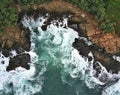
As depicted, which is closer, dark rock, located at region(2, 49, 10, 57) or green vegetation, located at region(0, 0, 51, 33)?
green vegetation, located at region(0, 0, 51, 33)

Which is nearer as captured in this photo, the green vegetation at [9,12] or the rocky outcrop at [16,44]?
the green vegetation at [9,12]

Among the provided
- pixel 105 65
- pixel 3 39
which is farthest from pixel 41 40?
pixel 105 65

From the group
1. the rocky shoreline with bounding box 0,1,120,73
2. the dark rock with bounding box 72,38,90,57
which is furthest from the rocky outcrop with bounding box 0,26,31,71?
the dark rock with bounding box 72,38,90,57

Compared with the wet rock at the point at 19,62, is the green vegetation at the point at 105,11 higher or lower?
higher

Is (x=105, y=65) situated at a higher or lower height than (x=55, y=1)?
lower

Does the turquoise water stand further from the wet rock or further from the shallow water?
the wet rock

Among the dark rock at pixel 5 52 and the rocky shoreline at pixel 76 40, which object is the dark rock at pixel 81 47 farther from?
the dark rock at pixel 5 52

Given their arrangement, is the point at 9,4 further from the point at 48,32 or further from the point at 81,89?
the point at 81,89

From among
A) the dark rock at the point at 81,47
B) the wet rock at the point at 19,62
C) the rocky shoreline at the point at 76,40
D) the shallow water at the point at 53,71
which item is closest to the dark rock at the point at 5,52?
the rocky shoreline at the point at 76,40
